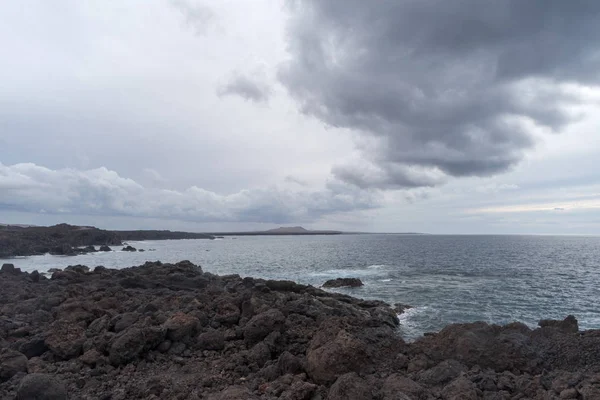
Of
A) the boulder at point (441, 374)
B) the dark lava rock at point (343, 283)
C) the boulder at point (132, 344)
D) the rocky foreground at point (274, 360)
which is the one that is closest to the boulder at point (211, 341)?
the rocky foreground at point (274, 360)

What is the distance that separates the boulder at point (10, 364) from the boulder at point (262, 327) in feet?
21.7

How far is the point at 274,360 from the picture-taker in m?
12.2

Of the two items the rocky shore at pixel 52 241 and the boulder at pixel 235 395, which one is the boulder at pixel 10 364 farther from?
the rocky shore at pixel 52 241

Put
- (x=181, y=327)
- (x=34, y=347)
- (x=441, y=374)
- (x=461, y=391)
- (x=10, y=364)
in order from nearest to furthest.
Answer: (x=461, y=391), (x=441, y=374), (x=10, y=364), (x=34, y=347), (x=181, y=327)

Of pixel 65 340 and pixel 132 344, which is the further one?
pixel 65 340

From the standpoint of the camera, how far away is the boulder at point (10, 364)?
35.4 feet

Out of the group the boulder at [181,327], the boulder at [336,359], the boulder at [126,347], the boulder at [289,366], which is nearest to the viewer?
the boulder at [336,359]

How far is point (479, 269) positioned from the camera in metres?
54.6

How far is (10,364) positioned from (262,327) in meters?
7.43

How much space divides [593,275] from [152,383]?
5641 centimetres

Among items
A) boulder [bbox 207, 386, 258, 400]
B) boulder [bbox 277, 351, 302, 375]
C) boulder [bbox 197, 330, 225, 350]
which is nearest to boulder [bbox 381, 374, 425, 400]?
boulder [bbox 277, 351, 302, 375]

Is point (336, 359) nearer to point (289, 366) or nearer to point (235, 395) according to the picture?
point (289, 366)

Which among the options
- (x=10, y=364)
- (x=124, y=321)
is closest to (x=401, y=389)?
(x=10, y=364)

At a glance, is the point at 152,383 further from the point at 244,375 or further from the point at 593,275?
the point at 593,275
